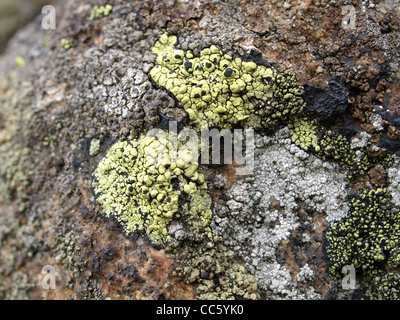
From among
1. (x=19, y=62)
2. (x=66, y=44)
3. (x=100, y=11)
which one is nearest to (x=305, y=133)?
(x=100, y=11)

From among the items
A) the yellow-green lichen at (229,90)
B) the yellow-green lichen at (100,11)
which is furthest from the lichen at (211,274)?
the yellow-green lichen at (100,11)

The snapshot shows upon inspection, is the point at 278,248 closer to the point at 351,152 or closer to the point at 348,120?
the point at 351,152

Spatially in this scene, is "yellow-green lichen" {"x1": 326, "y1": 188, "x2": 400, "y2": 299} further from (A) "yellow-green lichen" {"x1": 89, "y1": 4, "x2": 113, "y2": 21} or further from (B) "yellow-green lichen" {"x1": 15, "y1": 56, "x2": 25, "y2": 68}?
(B) "yellow-green lichen" {"x1": 15, "y1": 56, "x2": 25, "y2": 68}

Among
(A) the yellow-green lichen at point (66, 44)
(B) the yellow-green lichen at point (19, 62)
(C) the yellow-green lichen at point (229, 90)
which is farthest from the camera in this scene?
(B) the yellow-green lichen at point (19, 62)

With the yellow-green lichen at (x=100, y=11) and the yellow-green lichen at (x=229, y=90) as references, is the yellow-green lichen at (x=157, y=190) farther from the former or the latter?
the yellow-green lichen at (x=100, y=11)

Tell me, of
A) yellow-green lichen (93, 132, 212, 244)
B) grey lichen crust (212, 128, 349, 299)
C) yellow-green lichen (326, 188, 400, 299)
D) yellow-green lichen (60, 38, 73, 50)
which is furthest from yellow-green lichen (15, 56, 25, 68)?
yellow-green lichen (326, 188, 400, 299)

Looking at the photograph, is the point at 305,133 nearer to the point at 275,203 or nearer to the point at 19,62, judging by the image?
the point at 275,203
